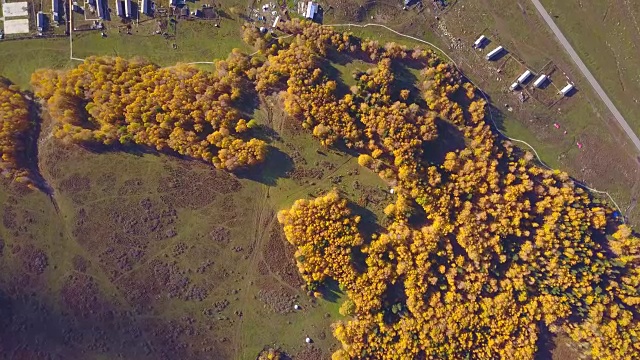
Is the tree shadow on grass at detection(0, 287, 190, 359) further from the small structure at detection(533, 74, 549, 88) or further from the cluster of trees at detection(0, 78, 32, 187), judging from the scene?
the small structure at detection(533, 74, 549, 88)

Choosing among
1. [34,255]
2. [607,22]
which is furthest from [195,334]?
[607,22]

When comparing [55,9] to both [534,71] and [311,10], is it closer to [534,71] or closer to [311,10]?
[311,10]

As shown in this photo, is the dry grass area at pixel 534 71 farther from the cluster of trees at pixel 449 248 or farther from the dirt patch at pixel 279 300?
the dirt patch at pixel 279 300

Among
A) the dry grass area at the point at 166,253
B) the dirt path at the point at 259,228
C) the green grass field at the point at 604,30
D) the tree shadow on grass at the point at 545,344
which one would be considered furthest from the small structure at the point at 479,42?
the tree shadow on grass at the point at 545,344

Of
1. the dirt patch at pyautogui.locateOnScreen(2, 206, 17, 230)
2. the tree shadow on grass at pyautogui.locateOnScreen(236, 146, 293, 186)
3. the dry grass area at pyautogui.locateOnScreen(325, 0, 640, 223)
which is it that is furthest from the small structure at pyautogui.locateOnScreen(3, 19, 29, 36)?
the dry grass area at pyautogui.locateOnScreen(325, 0, 640, 223)

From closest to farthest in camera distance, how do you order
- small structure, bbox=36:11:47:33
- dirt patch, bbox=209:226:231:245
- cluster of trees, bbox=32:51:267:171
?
cluster of trees, bbox=32:51:267:171, dirt patch, bbox=209:226:231:245, small structure, bbox=36:11:47:33

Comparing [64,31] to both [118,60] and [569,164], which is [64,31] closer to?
[118,60]
